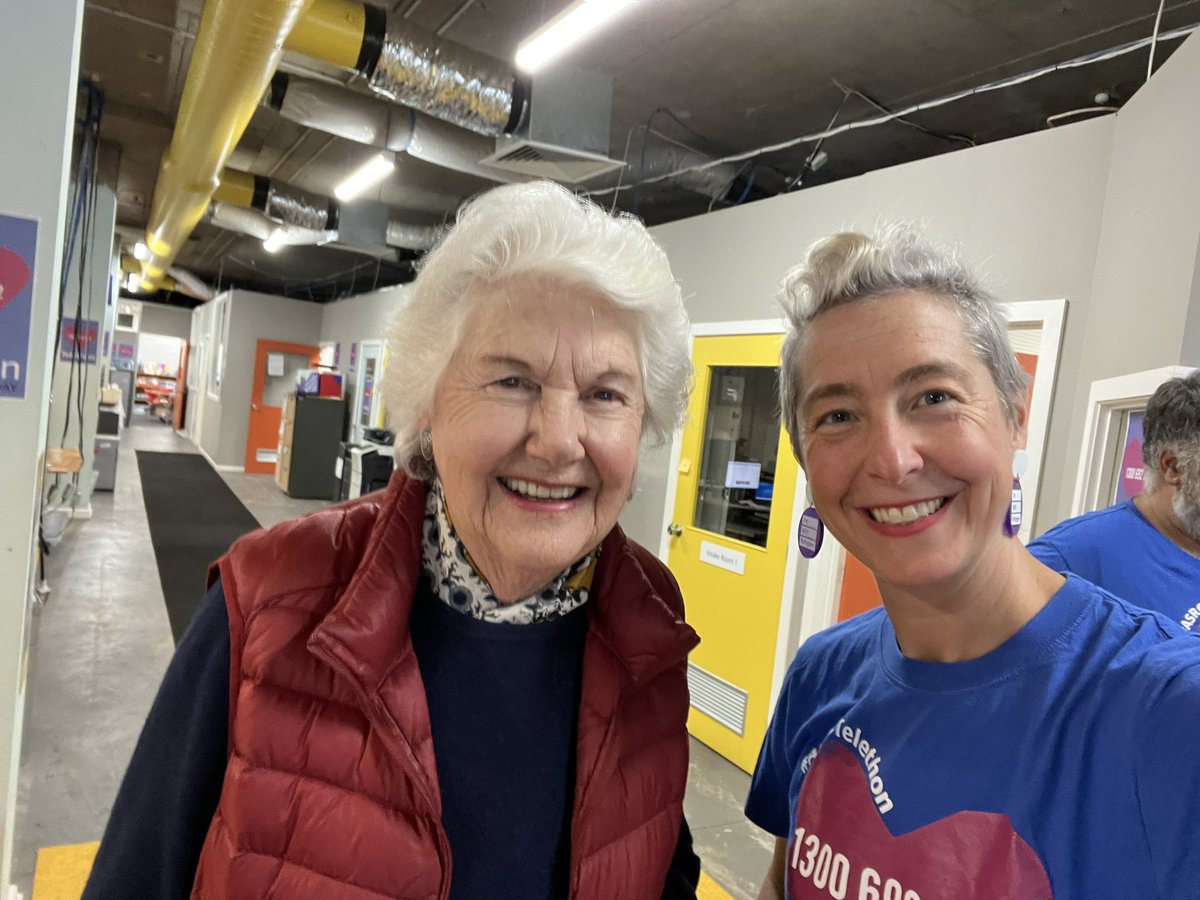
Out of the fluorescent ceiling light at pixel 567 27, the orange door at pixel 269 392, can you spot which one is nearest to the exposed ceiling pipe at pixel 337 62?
the fluorescent ceiling light at pixel 567 27

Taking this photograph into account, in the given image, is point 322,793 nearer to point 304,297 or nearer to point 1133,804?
point 1133,804

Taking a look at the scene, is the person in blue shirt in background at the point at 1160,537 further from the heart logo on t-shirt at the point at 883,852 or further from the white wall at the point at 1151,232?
the heart logo on t-shirt at the point at 883,852

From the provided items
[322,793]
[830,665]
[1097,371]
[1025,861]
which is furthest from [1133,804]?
[1097,371]

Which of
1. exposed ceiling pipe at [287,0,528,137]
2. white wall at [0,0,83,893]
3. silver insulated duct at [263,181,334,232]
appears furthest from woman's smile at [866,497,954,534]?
silver insulated duct at [263,181,334,232]

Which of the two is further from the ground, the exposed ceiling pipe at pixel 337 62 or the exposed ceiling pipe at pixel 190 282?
the exposed ceiling pipe at pixel 190 282

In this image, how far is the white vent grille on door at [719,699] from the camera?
157 inches

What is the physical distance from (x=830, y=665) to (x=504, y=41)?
12.7 ft

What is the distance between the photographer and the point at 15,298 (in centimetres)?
170

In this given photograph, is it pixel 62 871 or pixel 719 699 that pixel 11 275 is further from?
pixel 719 699

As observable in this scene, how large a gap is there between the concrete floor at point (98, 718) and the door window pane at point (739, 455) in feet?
4.11

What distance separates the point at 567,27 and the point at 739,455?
229 cm

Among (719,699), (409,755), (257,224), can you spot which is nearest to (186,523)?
(257,224)

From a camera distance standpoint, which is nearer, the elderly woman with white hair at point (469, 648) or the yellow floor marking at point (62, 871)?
the elderly woman with white hair at point (469, 648)

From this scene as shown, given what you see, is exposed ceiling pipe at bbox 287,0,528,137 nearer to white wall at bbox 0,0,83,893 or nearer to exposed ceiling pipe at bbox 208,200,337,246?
white wall at bbox 0,0,83,893
